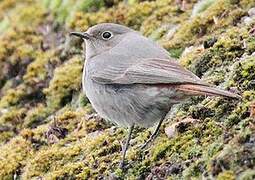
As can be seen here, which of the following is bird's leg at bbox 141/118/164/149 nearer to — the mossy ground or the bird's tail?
the mossy ground

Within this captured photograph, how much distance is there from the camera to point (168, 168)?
17.5 ft

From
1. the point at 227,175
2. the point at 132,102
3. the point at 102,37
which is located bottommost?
the point at 227,175

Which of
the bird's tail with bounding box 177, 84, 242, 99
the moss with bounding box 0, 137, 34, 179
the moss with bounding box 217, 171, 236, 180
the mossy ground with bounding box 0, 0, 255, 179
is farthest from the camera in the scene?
the moss with bounding box 0, 137, 34, 179

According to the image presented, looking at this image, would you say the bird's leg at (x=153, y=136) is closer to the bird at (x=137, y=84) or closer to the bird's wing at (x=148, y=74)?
the bird at (x=137, y=84)

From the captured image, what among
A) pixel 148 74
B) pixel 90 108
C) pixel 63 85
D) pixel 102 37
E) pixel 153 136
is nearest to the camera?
pixel 148 74

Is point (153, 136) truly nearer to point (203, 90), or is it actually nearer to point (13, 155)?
point (203, 90)

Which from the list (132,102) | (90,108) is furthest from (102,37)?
(132,102)

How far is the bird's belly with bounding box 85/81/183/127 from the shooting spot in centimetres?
573

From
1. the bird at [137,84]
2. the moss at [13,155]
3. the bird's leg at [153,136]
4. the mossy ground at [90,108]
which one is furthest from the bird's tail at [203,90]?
the moss at [13,155]

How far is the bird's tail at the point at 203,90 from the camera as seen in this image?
519 centimetres

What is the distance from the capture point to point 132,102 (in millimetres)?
5863

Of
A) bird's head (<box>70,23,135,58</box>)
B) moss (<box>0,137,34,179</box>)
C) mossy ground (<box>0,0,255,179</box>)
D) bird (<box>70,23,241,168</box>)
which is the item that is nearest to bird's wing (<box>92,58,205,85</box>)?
bird (<box>70,23,241,168</box>)

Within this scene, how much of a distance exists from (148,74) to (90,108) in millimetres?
2023

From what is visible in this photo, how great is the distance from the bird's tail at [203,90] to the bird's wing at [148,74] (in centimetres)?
4
